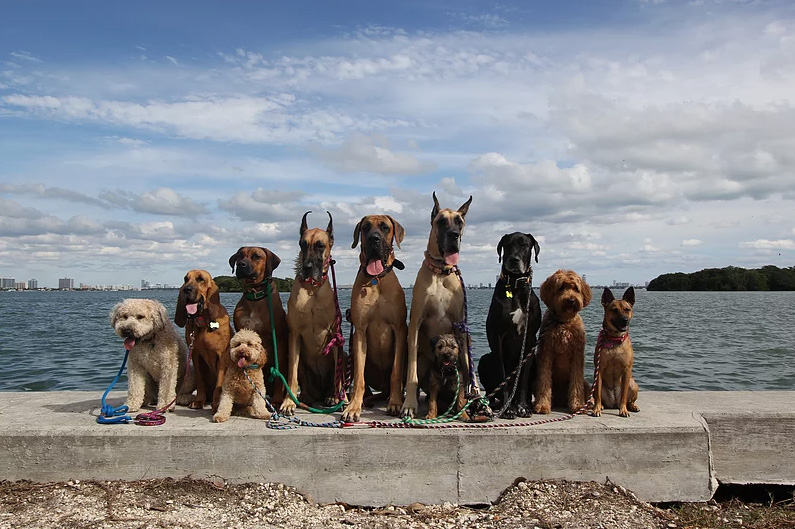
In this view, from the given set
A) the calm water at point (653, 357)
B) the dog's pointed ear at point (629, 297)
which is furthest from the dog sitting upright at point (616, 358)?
the calm water at point (653, 357)

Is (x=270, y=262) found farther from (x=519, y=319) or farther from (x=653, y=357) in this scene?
(x=653, y=357)

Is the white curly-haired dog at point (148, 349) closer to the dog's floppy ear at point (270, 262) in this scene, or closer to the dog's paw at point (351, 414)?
the dog's floppy ear at point (270, 262)

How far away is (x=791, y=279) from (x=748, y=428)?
115m

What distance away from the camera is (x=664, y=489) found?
17.7ft

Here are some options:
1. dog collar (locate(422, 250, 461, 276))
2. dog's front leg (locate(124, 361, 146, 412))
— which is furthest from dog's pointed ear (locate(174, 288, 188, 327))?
dog collar (locate(422, 250, 461, 276))

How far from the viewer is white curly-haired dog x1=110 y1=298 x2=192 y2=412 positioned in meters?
5.84

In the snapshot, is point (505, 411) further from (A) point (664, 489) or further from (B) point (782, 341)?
(B) point (782, 341)

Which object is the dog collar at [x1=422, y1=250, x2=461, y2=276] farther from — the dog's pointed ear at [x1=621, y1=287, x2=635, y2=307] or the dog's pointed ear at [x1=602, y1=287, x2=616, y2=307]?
the dog's pointed ear at [x1=621, y1=287, x2=635, y2=307]

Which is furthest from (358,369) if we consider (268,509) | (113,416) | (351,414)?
(113,416)

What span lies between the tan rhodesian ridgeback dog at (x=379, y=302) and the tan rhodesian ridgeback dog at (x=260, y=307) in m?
0.89

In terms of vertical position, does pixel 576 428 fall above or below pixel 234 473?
above

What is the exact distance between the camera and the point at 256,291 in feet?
20.8

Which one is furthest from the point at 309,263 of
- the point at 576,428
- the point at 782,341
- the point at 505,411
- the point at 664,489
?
the point at 782,341

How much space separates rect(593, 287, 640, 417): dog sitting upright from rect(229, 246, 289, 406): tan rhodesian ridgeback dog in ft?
11.4
